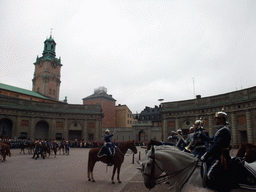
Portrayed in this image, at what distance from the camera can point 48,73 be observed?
70.2 meters

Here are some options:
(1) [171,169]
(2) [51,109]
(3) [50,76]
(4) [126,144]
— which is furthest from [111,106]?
(1) [171,169]

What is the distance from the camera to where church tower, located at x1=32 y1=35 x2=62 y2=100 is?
6881 centimetres

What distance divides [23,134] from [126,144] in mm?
36639

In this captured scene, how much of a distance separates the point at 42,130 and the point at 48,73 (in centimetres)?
3370

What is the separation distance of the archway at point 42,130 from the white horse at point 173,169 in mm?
43865

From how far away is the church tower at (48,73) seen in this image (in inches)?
2709

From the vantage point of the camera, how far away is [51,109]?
4391 cm

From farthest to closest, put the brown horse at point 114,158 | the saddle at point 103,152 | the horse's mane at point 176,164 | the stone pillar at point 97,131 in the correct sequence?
the stone pillar at point 97,131, the saddle at point 103,152, the brown horse at point 114,158, the horse's mane at point 176,164

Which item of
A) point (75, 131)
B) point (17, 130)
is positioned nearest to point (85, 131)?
point (75, 131)

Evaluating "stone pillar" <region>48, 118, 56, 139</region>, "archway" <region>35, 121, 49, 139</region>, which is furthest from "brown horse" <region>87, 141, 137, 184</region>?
"archway" <region>35, 121, 49, 139</region>

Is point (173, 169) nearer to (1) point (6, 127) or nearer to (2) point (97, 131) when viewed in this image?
(1) point (6, 127)

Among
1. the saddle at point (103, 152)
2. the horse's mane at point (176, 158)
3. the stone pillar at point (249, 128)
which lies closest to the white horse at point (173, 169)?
the horse's mane at point (176, 158)

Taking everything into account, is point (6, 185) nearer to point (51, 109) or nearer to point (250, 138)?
point (250, 138)

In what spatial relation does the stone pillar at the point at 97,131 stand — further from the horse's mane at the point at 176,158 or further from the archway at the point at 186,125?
the horse's mane at the point at 176,158
